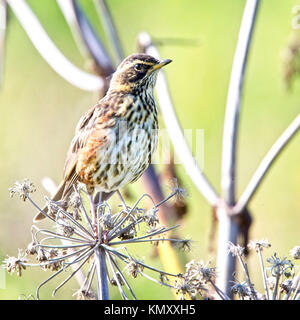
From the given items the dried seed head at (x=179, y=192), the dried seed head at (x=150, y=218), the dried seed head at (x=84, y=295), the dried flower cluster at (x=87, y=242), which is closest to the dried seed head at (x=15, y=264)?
A: the dried flower cluster at (x=87, y=242)

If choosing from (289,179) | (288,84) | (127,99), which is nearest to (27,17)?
(127,99)

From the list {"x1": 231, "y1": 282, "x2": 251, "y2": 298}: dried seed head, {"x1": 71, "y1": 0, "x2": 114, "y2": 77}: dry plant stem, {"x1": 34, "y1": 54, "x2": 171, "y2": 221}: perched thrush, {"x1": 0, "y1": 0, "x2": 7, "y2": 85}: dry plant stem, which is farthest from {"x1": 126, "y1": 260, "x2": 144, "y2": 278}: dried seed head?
{"x1": 0, "y1": 0, "x2": 7, "y2": 85}: dry plant stem

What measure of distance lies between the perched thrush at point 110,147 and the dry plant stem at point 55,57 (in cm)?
52

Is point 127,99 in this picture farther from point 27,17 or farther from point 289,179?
point 289,179

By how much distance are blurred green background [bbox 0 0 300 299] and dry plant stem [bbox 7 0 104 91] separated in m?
0.38

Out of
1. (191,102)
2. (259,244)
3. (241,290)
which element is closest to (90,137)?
(259,244)

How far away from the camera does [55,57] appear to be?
15.9 ft

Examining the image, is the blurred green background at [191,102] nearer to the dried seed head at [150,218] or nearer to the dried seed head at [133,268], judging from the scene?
the dried seed head at [150,218]

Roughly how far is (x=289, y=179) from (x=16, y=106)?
3015mm

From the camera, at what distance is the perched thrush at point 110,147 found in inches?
159

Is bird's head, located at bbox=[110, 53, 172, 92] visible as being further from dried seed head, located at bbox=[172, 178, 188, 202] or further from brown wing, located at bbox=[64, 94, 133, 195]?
dried seed head, located at bbox=[172, 178, 188, 202]

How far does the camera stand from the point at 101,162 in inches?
160

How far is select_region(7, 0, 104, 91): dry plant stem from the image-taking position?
188 inches
